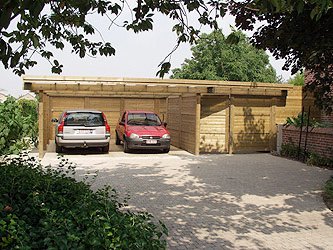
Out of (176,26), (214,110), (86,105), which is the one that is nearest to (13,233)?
(176,26)

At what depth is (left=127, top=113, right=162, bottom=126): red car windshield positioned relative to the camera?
14.3m

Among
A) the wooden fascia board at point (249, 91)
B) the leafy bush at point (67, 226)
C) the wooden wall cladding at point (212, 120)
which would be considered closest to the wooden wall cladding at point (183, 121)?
the wooden wall cladding at point (212, 120)

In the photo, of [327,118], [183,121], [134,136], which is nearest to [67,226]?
[134,136]

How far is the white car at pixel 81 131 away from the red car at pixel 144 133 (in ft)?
3.27

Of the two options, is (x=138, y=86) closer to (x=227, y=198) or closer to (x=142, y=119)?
(x=142, y=119)

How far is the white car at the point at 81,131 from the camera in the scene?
1254cm

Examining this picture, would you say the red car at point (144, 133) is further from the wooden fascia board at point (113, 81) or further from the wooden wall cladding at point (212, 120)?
the wooden wall cladding at point (212, 120)

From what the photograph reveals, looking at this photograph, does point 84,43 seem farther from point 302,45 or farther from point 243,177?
point 243,177

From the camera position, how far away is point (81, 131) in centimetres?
1262

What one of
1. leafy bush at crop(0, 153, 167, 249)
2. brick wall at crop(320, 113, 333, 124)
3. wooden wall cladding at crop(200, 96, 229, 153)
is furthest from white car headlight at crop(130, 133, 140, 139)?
leafy bush at crop(0, 153, 167, 249)

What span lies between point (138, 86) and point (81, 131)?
103 inches

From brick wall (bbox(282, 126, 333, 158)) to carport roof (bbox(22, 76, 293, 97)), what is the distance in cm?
210

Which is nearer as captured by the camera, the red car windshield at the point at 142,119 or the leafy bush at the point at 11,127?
the leafy bush at the point at 11,127

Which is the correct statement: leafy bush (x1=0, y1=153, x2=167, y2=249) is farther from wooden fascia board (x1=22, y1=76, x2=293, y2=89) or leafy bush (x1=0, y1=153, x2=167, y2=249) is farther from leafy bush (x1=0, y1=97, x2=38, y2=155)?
wooden fascia board (x1=22, y1=76, x2=293, y2=89)
